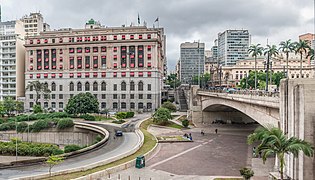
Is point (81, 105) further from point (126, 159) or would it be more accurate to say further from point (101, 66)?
point (126, 159)

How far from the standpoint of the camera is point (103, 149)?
46.9 meters

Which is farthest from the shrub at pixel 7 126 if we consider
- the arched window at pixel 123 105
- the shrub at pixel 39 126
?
the arched window at pixel 123 105

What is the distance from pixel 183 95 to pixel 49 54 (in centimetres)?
6190

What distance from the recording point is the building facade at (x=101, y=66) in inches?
4158

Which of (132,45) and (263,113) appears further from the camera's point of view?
(132,45)

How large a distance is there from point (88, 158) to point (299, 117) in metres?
29.2

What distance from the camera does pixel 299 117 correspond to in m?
23.9

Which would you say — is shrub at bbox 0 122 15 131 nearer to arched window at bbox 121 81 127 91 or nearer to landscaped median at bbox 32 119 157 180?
arched window at bbox 121 81 127 91

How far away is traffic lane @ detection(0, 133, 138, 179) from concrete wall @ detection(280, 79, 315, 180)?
2535cm

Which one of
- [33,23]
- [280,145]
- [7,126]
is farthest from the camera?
[33,23]

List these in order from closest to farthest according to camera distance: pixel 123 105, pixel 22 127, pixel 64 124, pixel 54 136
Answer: pixel 64 124
pixel 54 136
pixel 22 127
pixel 123 105

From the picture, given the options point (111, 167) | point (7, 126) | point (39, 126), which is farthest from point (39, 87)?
point (111, 167)

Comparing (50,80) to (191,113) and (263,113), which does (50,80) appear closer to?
(191,113)

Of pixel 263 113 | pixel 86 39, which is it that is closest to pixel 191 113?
pixel 263 113
